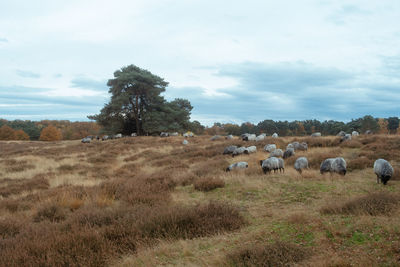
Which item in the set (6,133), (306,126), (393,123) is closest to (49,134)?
(6,133)

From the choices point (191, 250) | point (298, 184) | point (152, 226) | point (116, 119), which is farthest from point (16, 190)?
point (116, 119)

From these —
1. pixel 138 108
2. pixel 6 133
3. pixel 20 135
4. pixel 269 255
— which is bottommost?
pixel 269 255

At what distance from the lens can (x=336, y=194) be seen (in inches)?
272

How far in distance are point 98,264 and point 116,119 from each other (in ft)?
114

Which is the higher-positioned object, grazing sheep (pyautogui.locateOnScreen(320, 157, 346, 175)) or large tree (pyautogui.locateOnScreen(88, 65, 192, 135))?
large tree (pyautogui.locateOnScreen(88, 65, 192, 135))

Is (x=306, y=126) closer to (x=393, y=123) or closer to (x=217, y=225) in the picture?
(x=393, y=123)

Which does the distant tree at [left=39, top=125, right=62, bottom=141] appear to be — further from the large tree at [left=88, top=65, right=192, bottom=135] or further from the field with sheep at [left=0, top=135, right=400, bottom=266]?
the field with sheep at [left=0, top=135, right=400, bottom=266]

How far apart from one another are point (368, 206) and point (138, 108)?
3569 centimetres

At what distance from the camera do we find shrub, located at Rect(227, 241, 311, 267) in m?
3.40

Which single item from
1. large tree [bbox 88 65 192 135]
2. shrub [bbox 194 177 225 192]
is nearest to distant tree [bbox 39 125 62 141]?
large tree [bbox 88 65 192 135]

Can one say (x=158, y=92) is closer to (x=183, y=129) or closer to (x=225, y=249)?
(x=183, y=129)

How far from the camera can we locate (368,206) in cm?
519

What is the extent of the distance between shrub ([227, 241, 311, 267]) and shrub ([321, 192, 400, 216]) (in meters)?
2.12

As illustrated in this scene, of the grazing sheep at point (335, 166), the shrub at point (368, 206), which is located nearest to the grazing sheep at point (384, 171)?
the grazing sheep at point (335, 166)
